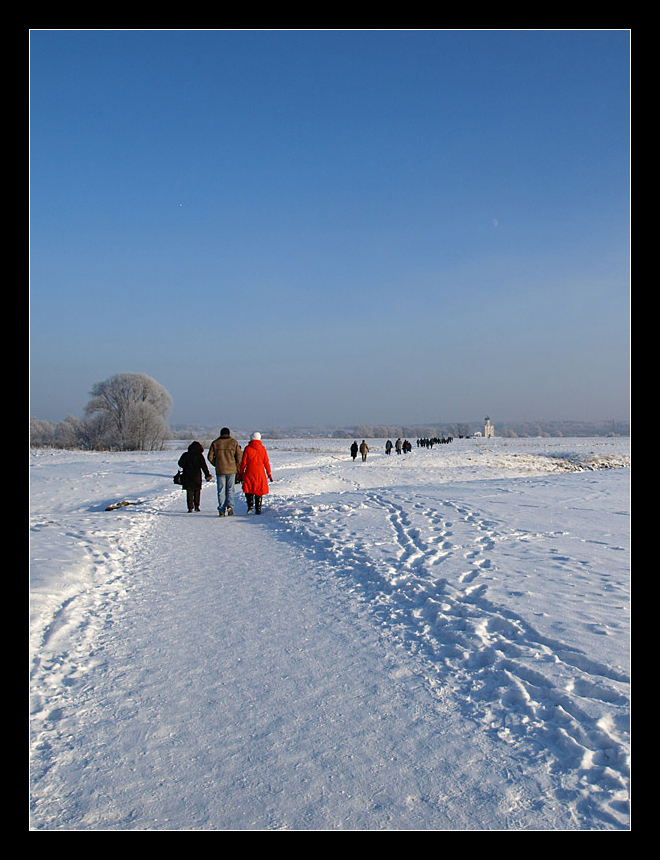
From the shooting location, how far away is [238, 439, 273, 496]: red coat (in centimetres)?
1255

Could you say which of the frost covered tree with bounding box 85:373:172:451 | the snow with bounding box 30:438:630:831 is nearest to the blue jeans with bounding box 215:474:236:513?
the snow with bounding box 30:438:630:831

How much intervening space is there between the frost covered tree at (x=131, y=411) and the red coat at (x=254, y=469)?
6397 cm

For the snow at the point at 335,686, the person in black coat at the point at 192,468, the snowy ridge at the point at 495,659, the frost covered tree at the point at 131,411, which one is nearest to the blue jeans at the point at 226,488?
the person in black coat at the point at 192,468

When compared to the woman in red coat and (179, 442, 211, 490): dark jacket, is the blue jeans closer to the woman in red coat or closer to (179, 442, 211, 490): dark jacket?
the woman in red coat

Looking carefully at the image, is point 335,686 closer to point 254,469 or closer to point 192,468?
point 254,469

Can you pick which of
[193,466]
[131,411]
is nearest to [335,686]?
[193,466]

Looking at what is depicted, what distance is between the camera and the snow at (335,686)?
2.54m

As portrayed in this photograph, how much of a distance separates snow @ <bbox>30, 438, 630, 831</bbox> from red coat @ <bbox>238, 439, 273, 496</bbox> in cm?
401

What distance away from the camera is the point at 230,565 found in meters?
7.73

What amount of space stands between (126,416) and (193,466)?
65.6 meters

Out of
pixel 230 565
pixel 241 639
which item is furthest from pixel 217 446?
pixel 241 639

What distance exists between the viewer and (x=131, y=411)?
73.1m
